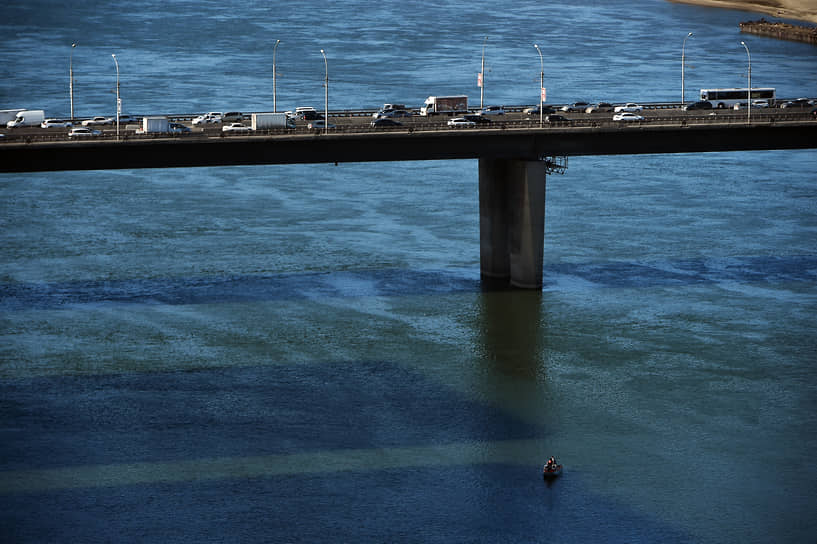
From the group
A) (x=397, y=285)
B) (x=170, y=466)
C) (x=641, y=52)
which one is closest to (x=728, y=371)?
(x=397, y=285)

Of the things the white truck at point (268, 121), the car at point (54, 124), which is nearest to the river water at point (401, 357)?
the car at point (54, 124)

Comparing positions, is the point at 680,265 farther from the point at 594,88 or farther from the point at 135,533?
the point at 594,88

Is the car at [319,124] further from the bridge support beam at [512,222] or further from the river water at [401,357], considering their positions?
the bridge support beam at [512,222]

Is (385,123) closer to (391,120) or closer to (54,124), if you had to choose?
(391,120)

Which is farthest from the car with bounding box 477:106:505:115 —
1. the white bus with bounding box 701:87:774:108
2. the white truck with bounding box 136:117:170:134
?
the white truck with bounding box 136:117:170:134

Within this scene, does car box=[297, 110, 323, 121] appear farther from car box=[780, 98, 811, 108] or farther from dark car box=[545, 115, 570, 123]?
car box=[780, 98, 811, 108]

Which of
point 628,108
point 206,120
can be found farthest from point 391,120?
point 628,108
